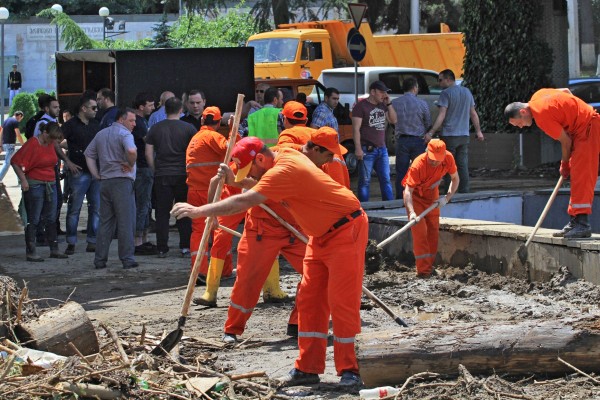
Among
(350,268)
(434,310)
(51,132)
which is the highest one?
(51,132)

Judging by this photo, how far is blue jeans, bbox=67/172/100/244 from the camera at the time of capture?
14.0m

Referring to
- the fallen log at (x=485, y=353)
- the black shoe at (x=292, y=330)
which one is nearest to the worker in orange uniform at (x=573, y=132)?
the black shoe at (x=292, y=330)

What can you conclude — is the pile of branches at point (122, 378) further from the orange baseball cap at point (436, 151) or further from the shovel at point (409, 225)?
the orange baseball cap at point (436, 151)

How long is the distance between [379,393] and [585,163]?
449cm

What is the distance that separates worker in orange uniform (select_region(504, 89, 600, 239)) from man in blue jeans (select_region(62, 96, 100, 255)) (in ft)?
18.8

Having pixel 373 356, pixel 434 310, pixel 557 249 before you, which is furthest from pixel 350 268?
pixel 557 249

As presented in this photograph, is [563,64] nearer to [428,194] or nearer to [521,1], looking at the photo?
[521,1]

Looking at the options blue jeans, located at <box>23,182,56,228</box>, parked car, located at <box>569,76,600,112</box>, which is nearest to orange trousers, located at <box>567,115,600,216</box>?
blue jeans, located at <box>23,182,56,228</box>

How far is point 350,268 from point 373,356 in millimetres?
574

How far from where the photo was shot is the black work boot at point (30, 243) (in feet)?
43.8

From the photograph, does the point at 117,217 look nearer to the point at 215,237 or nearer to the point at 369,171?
the point at 215,237

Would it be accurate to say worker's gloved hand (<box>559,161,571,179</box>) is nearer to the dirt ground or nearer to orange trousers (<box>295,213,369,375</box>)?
the dirt ground

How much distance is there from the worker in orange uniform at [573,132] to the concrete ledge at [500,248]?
0.71 ft

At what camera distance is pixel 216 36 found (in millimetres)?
42719
